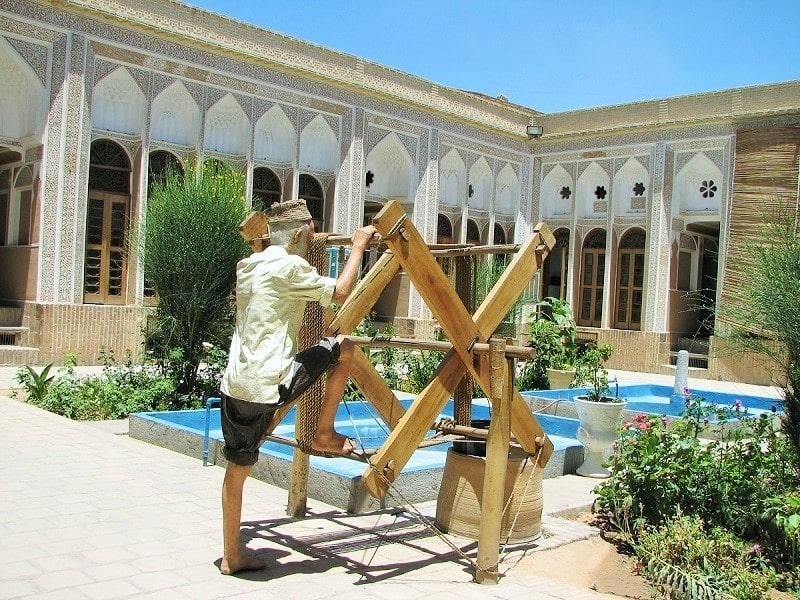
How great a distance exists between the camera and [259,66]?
1600 cm

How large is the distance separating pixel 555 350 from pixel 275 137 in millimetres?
7416

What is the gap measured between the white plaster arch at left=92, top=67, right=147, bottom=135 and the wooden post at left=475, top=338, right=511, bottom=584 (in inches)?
461

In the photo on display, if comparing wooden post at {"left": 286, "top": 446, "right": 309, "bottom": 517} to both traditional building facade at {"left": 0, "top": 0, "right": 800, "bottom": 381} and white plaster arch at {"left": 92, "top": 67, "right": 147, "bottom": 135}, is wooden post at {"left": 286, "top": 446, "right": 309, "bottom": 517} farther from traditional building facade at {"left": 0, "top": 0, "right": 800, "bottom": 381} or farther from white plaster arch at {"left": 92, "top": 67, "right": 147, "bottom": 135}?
white plaster arch at {"left": 92, "top": 67, "right": 147, "bottom": 135}

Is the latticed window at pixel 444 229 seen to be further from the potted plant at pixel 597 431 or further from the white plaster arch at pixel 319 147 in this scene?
the potted plant at pixel 597 431

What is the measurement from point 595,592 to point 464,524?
91 cm

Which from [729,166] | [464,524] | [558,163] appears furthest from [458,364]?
[558,163]

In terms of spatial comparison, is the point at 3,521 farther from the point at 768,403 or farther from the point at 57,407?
the point at 768,403

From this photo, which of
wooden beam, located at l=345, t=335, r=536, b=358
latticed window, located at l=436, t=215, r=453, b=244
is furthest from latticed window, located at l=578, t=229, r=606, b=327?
wooden beam, located at l=345, t=335, r=536, b=358

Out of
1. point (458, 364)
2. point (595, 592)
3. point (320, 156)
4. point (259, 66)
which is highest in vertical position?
point (259, 66)

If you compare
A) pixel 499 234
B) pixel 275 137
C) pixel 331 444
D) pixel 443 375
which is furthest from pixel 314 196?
pixel 331 444

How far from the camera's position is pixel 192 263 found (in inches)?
360

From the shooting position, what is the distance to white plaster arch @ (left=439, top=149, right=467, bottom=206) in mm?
20188

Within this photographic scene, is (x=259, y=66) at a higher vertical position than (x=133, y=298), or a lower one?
higher

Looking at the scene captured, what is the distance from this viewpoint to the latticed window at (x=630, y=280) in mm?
20141
